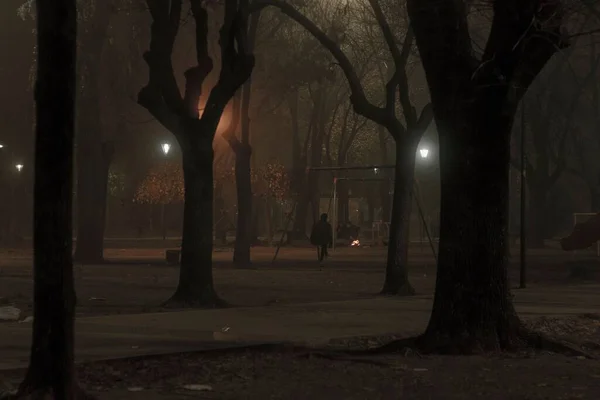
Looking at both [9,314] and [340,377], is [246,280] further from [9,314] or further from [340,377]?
[340,377]

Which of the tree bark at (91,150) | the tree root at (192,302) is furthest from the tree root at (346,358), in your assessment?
the tree bark at (91,150)

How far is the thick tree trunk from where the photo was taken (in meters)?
12.5

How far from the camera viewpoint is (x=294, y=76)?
45.0 m

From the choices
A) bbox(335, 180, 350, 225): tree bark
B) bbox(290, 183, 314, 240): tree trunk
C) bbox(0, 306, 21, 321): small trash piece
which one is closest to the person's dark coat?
bbox(335, 180, 350, 225): tree bark

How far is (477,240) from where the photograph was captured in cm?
1251

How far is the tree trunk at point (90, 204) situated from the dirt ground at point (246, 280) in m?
0.92

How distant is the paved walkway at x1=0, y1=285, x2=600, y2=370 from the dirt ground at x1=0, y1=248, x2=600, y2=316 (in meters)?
2.05

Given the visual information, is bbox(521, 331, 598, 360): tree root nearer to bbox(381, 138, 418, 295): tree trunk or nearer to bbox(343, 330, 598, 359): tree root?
bbox(343, 330, 598, 359): tree root

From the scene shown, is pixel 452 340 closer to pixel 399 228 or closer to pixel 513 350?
pixel 513 350

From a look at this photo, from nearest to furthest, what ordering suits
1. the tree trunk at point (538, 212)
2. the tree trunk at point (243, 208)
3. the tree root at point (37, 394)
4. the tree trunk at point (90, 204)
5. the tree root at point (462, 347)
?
1. the tree root at point (37, 394)
2. the tree root at point (462, 347)
3. the tree trunk at point (243, 208)
4. the tree trunk at point (90, 204)
5. the tree trunk at point (538, 212)

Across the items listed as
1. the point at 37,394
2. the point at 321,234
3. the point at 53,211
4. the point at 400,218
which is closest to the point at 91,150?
the point at 321,234

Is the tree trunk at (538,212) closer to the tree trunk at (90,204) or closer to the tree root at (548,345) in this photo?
the tree trunk at (90,204)

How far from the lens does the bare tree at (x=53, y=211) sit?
8.14m

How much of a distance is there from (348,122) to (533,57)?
1981 inches
